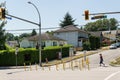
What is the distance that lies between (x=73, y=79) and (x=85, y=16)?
310 inches

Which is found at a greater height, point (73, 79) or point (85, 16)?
point (85, 16)

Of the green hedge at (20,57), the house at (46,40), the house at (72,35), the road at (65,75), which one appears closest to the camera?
the road at (65,75)

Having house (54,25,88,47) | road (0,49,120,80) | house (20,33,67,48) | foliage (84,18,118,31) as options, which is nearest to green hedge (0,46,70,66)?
road (0,49,120,80)

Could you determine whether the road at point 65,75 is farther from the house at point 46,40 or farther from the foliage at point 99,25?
the foliage at point 99,25

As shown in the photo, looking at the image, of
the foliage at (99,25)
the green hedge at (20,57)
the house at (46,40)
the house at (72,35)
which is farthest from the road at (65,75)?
the foliage at (99,25)

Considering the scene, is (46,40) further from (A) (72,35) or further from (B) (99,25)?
(B) (99,25)

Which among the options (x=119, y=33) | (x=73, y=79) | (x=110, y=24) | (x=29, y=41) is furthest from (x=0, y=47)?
(x=110, y=24)

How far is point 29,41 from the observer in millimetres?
84750

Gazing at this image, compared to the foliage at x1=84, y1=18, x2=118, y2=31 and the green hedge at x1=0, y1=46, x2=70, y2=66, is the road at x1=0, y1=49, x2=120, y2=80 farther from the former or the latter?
the foliage at x1=84, y1=18, x2=118, y2=31

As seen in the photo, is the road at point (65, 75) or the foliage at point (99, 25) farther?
the foliage at point (99, 25)

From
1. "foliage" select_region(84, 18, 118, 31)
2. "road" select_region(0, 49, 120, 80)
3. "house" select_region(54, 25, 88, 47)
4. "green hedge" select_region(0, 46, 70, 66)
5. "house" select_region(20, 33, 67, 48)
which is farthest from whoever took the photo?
"foliage" select_region(84, 18, 118, 31)

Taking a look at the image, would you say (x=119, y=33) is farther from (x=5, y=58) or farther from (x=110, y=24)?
(x=5, y=58)

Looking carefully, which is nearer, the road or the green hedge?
the road

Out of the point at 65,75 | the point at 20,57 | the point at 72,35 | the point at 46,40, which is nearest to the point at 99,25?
the point at 72,35
